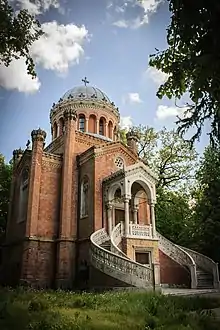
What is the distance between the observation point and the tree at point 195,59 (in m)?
5.91

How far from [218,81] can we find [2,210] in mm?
28302

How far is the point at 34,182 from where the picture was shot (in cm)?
2136

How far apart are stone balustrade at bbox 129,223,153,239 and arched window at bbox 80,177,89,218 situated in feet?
11.6

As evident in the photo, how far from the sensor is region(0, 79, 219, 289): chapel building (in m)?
19.2

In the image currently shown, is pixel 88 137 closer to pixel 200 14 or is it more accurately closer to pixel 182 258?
pixel 182 258

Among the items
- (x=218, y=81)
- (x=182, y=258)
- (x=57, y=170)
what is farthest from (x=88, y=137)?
(x=218, y=81)

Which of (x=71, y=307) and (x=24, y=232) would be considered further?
(x=24, y=232)

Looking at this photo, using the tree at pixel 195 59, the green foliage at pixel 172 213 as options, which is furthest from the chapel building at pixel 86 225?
the tree at pixel 195 59

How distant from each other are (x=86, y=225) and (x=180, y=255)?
645cm

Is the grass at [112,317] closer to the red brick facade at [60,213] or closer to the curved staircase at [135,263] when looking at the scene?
the curved staircase at [135,263]

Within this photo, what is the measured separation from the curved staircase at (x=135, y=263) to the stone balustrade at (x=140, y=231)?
0.65 m

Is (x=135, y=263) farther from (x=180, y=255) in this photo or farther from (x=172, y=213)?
(x=172, y=213)

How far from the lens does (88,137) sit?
985 inches

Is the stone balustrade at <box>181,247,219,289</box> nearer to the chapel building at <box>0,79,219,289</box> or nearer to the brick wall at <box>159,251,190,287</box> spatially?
the chapel building at <box>0,79,219,289</box>
